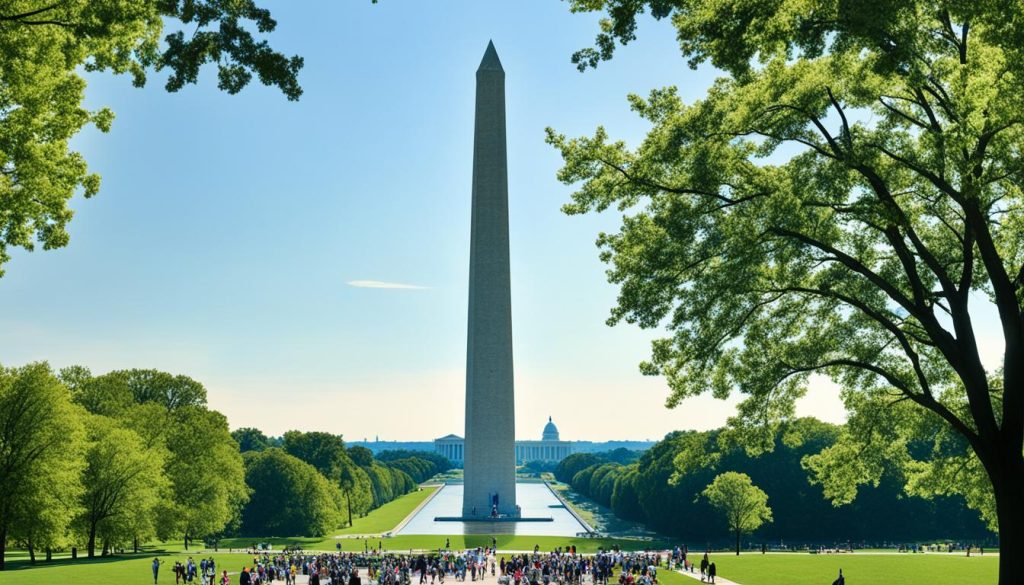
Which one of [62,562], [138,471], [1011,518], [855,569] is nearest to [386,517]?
[138,471]

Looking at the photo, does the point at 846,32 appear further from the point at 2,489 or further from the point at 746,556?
the point at 746,556

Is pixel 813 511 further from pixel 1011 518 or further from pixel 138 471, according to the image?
pixel 1011 518

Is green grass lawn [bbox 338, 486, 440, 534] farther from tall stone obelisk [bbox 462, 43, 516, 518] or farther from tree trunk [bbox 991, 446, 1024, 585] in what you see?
tree trunk [bbox 991, 446, 1024, 585]

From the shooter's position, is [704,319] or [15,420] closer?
[704,319]

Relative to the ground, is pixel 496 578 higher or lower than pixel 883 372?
lower

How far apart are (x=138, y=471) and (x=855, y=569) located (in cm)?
3453

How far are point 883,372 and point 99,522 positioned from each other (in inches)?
1598

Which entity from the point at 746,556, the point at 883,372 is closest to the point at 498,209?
the point at 746,556

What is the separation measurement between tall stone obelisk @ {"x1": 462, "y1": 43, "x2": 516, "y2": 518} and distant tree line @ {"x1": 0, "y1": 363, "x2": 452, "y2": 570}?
489 inches

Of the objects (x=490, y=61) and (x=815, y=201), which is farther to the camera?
(x=490, y=61)

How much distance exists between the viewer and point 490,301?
232ft

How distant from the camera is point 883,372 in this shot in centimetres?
1662

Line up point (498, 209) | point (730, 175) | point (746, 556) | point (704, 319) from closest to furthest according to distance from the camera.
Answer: point (730, 175) → point (704, 319) → point (746, 556) → point (498, 209)

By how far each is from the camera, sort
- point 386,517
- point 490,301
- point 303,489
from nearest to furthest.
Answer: point 303,489, point 490,301, point 386,517
